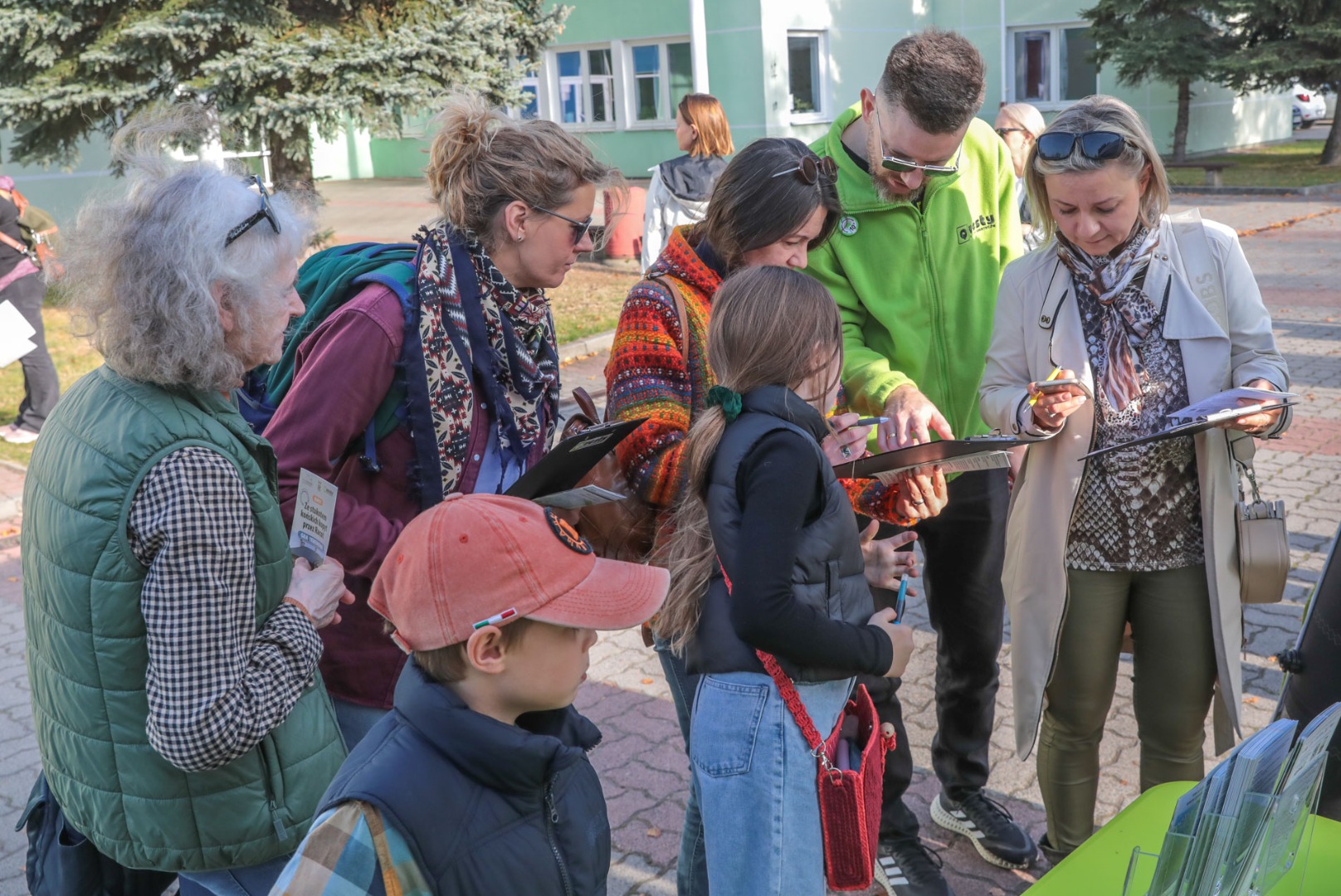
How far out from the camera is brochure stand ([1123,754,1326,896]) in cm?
138

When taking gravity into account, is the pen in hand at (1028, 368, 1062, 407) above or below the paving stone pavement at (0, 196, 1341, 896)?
above

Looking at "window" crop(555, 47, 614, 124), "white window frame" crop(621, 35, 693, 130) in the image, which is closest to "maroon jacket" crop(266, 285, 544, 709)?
"white window frame" crop(621, 35, 693, 130)

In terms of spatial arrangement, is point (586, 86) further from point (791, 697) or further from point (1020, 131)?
point (791, 697)

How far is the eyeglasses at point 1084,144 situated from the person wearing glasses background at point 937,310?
260mm

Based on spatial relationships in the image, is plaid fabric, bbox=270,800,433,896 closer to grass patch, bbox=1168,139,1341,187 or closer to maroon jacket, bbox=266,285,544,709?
maroon jacket, bbox=266,285,544,709

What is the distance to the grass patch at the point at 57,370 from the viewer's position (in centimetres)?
856

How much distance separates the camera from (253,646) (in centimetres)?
198

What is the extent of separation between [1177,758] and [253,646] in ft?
7.63

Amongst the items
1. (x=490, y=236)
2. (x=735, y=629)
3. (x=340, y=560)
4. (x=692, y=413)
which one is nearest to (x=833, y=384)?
(x=692, y=413)

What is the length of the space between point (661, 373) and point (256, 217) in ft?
3.21

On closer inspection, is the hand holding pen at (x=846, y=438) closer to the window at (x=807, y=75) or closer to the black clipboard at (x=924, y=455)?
the black clipboard at (x=924, y=455)

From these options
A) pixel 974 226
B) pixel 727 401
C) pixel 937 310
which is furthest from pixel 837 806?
pixel 974 226

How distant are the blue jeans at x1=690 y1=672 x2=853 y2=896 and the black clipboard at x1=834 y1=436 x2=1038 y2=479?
49 cm

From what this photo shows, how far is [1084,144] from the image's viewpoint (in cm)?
273
